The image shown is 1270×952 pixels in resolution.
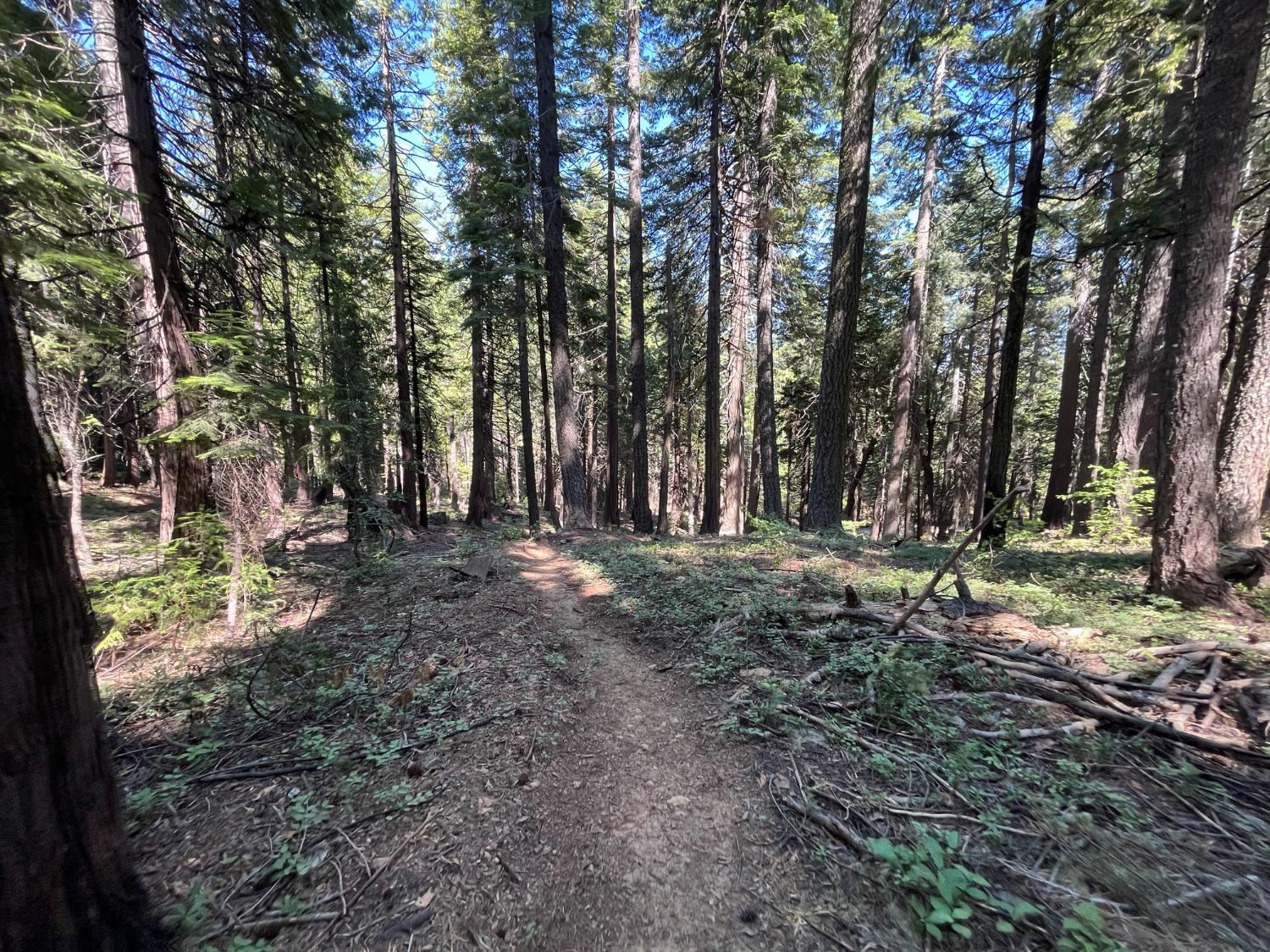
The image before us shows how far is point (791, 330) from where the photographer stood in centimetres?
A: 1931

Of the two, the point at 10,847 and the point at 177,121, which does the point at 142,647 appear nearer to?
the point at 10,847

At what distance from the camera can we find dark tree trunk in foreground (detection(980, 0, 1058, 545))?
8188mm

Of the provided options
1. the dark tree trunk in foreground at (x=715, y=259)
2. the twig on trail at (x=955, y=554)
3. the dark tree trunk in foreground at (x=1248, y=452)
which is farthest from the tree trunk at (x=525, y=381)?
the dark tree trunk in foreground at (x=1248, y=452)

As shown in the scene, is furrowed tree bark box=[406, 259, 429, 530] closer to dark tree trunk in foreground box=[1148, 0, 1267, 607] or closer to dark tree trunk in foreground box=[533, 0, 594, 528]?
dark tree trunk in foreground box=[533, 0, 594, 528]

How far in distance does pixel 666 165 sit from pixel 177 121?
11.9 m

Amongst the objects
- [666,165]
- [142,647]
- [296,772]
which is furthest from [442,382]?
[296,772]

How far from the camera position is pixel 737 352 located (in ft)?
54.5

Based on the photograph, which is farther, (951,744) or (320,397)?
(320,397)

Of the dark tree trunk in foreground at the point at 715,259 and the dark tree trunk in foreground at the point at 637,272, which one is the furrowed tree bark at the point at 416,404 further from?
the dark tree trunk in foreground at the point at 715,259

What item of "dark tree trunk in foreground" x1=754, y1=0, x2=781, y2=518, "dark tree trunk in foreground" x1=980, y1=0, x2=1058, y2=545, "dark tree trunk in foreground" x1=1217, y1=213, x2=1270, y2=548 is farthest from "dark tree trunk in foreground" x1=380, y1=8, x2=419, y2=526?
"dark tree trunk in foreground" x1=1217, y1=213, x2=1270, y2=548

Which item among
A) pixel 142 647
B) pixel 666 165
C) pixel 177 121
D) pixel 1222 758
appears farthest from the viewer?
pixel 666 165

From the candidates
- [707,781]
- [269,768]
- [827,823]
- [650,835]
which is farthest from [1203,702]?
[269,768]

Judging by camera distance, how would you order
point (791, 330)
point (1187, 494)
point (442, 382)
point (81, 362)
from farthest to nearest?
point (442, 382) < point (791, 330) < point (81, 362) < point (1187, 494)

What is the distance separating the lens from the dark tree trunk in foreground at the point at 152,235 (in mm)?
5750
